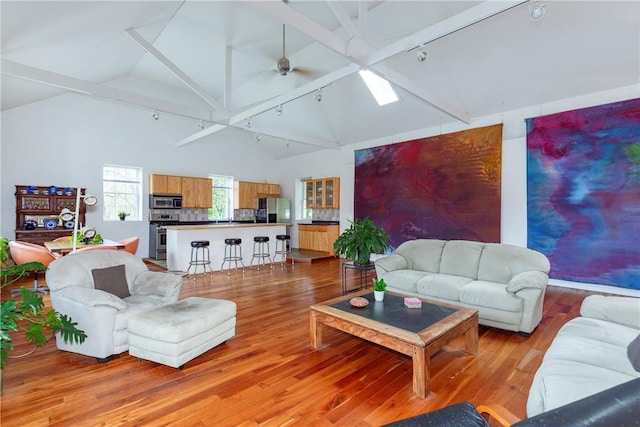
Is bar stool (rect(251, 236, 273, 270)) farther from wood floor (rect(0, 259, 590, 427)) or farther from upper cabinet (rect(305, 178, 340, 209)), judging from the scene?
wood floor (rect(0, 259, 590, 427))

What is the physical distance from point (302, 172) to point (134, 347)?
26.0 ft

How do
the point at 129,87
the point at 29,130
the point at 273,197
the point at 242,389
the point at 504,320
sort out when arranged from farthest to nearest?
1. the point at 273,197
2. the point at 129,87
3. the point at 29,130
4. the point at 504,320
5. the point at 242,389

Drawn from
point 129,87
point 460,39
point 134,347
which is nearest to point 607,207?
point 460,39

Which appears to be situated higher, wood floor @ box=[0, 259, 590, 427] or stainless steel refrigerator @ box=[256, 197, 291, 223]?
stainless steel refrigerator @ box=[256, 197, 291, 223]

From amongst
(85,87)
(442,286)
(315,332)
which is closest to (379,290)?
(315,332)

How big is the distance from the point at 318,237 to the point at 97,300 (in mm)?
6565

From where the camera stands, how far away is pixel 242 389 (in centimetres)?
218

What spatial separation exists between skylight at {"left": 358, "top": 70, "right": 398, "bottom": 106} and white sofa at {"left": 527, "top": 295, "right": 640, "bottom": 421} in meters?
5.09

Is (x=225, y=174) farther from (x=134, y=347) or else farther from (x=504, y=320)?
(x=504, y=320)

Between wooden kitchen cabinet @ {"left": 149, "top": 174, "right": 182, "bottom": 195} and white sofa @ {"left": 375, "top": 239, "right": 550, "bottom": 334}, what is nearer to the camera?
white sofa @ {"left": 375, "top": 239, "right": 550, "bottom": 334}

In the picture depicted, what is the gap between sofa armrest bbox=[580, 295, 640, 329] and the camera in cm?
211

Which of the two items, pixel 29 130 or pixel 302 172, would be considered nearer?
pixel 29 130

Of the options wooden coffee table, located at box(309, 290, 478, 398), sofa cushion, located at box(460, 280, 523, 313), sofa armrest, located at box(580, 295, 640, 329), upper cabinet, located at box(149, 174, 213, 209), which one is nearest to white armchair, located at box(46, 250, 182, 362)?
wooden coffee table, located at box(309, 290, 478, 398)

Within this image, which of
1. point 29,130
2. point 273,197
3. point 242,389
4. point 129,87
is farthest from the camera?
point 273,197
